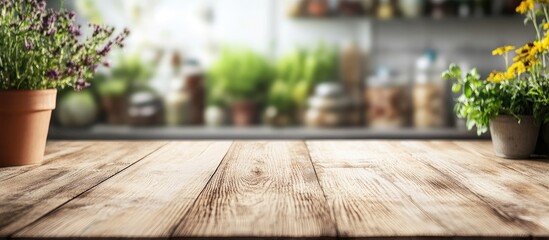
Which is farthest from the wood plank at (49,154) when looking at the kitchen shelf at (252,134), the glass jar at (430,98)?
the glass jar at (430,98)

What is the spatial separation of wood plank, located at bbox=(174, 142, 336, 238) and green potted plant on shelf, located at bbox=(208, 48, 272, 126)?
180cm

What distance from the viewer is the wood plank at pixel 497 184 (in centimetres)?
74

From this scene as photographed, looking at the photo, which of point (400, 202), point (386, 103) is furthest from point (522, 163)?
point (386, 103)

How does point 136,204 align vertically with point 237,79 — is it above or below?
below

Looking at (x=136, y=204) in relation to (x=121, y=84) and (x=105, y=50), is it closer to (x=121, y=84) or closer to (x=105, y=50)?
(x=105, y=50)

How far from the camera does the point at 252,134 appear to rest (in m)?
2.93

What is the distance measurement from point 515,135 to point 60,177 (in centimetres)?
81

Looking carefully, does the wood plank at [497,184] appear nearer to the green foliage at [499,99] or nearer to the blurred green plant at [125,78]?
the green foliage at [499,99]

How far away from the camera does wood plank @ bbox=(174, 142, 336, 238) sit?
2.20 ft

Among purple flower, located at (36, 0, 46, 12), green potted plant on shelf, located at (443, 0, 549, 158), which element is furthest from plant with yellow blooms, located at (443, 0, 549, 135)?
purple flower, located at (36, 0, 46, 12)

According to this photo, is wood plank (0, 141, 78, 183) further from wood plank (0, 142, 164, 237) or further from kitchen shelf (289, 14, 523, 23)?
kitchen shelf (289, 14, 523, 23)

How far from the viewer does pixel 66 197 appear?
0.87 meters

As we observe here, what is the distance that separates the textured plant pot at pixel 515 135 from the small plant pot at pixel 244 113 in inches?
72.9

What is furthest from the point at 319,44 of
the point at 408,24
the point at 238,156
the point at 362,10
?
the point at 238,156
